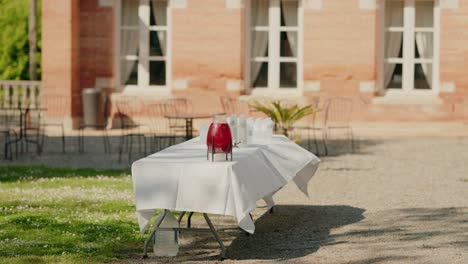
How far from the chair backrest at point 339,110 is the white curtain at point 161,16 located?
319 cm

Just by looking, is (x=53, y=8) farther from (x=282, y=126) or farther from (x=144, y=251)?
(x=144, y=251)

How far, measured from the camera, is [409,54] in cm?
2236

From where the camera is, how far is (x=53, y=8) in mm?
21797

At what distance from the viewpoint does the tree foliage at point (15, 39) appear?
32.5 meters

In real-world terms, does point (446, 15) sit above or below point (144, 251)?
above

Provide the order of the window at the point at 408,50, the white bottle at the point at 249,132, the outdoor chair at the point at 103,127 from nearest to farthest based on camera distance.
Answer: the white bottle at the point at 249,132, the outdoor chair at the point at 103,127, the window at the point at 408,50

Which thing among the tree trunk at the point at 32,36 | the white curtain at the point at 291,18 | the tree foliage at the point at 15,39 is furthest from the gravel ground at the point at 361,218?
the tree foliage at the point at 15,39

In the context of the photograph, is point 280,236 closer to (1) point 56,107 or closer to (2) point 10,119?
(1) point 56,107

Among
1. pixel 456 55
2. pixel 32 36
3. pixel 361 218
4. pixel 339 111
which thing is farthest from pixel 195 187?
pixel 32 36

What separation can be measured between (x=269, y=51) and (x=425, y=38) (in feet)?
9.24

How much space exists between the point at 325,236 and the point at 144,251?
1.69 m

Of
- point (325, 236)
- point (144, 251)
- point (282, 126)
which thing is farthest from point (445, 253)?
point (282, 126)

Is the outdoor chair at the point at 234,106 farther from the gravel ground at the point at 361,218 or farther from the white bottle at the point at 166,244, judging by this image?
the white bottle at the point at 166,244

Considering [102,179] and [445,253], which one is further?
[102,179]
